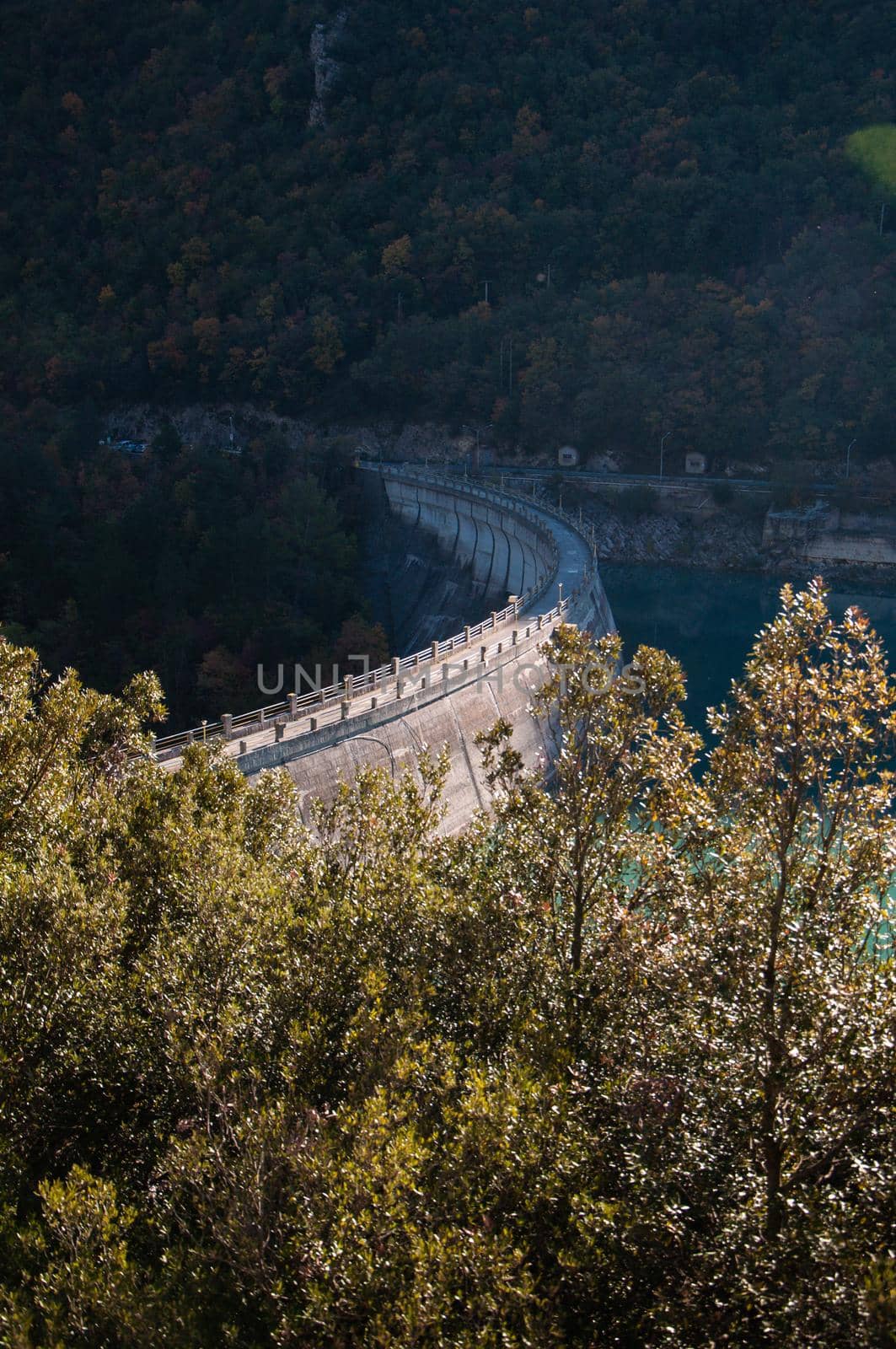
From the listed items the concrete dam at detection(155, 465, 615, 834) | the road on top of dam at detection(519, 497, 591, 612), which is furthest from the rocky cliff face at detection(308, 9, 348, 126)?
the concrete dam at detection(155, 465, 615, 834)

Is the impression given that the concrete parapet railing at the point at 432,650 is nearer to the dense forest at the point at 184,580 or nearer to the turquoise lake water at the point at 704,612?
the dense forest at the point at 184,580

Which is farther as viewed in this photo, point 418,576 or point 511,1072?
point 418,576

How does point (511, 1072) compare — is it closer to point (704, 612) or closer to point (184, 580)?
point (184, 580)

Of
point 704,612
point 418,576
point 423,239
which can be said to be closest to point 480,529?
point 418,576

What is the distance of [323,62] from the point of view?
13412cm

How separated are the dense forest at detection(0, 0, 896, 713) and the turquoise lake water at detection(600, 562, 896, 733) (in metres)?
13.2

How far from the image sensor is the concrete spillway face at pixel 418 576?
66.8 m

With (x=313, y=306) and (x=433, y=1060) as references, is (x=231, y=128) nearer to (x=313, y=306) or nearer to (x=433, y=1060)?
(x=313, y=306)

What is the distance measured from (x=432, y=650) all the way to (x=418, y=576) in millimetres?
36925

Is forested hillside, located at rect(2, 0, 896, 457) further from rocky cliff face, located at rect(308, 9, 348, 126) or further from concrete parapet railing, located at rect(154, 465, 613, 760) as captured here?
concrete parapet railing, located at rect(154, 465, 613, 760)

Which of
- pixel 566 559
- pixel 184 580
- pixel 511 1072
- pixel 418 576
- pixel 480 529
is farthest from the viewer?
Result: pixel 418 576

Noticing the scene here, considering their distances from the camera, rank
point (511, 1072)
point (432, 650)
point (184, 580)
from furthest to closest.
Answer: point (184, 580)
point (432, 650)
point (511, 1072)

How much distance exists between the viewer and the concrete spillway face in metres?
66.8

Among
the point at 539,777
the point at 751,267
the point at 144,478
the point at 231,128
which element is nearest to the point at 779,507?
the point at 751,267
